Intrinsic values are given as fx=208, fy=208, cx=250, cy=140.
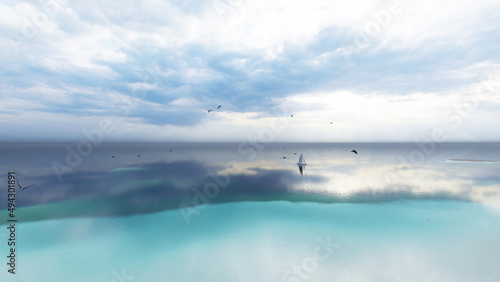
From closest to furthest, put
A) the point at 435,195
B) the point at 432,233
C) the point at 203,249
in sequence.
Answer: the point at 203,249 < the point at 432,233 < the point at 435,195

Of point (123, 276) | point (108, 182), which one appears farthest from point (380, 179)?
point (108, 182)

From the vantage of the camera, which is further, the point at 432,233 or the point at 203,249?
the point at 432,233

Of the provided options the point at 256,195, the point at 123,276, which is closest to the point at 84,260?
the point at 123,276

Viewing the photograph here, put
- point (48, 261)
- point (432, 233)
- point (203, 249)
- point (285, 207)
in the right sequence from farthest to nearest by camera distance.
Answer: point (285, 207), point (432, 233), point (203, 249), point (48, 261)

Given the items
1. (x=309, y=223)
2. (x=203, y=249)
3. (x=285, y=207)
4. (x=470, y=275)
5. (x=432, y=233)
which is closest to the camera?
(x=470, y=275)

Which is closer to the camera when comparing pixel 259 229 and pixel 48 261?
pixel 48 261

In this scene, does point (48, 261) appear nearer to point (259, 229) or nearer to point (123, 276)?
point (123, 276)

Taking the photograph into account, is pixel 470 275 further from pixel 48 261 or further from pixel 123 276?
pixel 48 261

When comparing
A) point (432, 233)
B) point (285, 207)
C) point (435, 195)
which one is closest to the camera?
point (432, 233)

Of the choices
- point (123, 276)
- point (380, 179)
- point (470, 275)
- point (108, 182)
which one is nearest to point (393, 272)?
point (470, 275)
